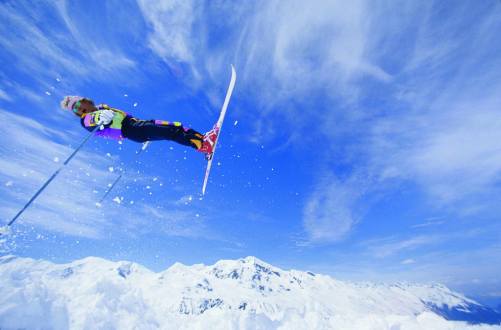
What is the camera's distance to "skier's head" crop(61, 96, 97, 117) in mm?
9516

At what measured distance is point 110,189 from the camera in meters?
13.0

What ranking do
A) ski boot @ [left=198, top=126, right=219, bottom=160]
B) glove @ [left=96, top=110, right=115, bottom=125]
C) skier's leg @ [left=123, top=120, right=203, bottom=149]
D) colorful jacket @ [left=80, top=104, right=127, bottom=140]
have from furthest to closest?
1. ski boot @ [left=198, top=126, right=219, bottom=160]
2. colorful jacket @ [left=80, top=104, right=127, bottom=140]
3. glove @ [left=96, top=110, right=115, bottom=125]
4. skier's leg @ [left=123, top=120, right=203, bottom=149]

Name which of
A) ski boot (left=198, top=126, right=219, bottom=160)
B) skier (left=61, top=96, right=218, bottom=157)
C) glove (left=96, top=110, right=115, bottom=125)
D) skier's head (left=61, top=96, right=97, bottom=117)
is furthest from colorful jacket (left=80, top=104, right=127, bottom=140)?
ski boot (left=198, top=126, right=219, bottom=160)

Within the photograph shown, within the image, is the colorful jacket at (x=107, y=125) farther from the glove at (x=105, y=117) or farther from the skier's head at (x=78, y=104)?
the skier's head at (x=78, y=104)

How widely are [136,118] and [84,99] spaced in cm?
215

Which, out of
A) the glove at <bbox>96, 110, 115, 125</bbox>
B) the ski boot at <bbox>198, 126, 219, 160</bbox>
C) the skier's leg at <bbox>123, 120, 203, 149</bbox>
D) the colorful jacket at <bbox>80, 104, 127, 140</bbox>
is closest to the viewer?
the skier's leg at <bbox>123, 120, 203, 149</bbox>

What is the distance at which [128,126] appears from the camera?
9023 mm

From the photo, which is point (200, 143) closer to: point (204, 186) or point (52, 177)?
point (204, 186)

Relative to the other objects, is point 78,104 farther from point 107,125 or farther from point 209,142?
point 209,142

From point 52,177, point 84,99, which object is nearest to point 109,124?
point 84,99

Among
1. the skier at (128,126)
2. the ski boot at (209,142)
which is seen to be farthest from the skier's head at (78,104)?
the ski boot at (209,142)

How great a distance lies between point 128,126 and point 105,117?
0.74 m

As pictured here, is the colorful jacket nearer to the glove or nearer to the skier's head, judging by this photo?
the glove

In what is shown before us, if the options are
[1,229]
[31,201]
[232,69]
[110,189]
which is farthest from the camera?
[110,189]
